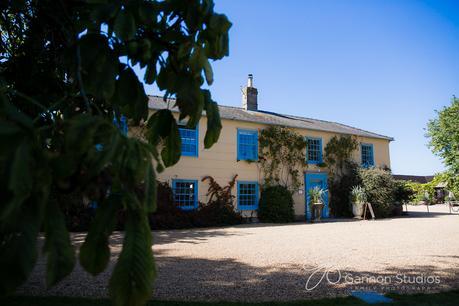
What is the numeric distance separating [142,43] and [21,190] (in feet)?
3.18

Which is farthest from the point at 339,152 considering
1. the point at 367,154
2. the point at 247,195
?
the point at 247,195

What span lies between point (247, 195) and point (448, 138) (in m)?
14.6

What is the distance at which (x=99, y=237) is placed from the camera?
1.12 m

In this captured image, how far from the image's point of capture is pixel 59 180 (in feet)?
3.38

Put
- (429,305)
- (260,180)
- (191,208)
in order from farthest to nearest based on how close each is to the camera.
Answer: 1. (260,180)
2. (191,208)
3. (429,305)

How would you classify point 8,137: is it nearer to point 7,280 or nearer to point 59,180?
point 59,180

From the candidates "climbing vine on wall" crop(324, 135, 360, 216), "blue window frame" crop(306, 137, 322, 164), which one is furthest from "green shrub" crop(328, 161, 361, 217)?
"blue window frame" crop(306, 137, 322, 164)

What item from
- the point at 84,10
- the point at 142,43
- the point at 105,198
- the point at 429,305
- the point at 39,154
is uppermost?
the point at 84,10

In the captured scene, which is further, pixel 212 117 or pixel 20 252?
pixel 212 117

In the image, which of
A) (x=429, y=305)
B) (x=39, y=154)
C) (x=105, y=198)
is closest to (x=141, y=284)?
(x=105, y=198)

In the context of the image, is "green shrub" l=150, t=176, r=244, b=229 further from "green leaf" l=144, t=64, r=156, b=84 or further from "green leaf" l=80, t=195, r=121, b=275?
"green leaf" l=80, t=195, r=121, b=275

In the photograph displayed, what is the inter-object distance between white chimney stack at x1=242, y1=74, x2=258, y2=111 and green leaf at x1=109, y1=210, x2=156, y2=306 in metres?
19.3

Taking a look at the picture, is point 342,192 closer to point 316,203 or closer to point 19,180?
point 316,203

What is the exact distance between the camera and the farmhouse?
50.4 feet
